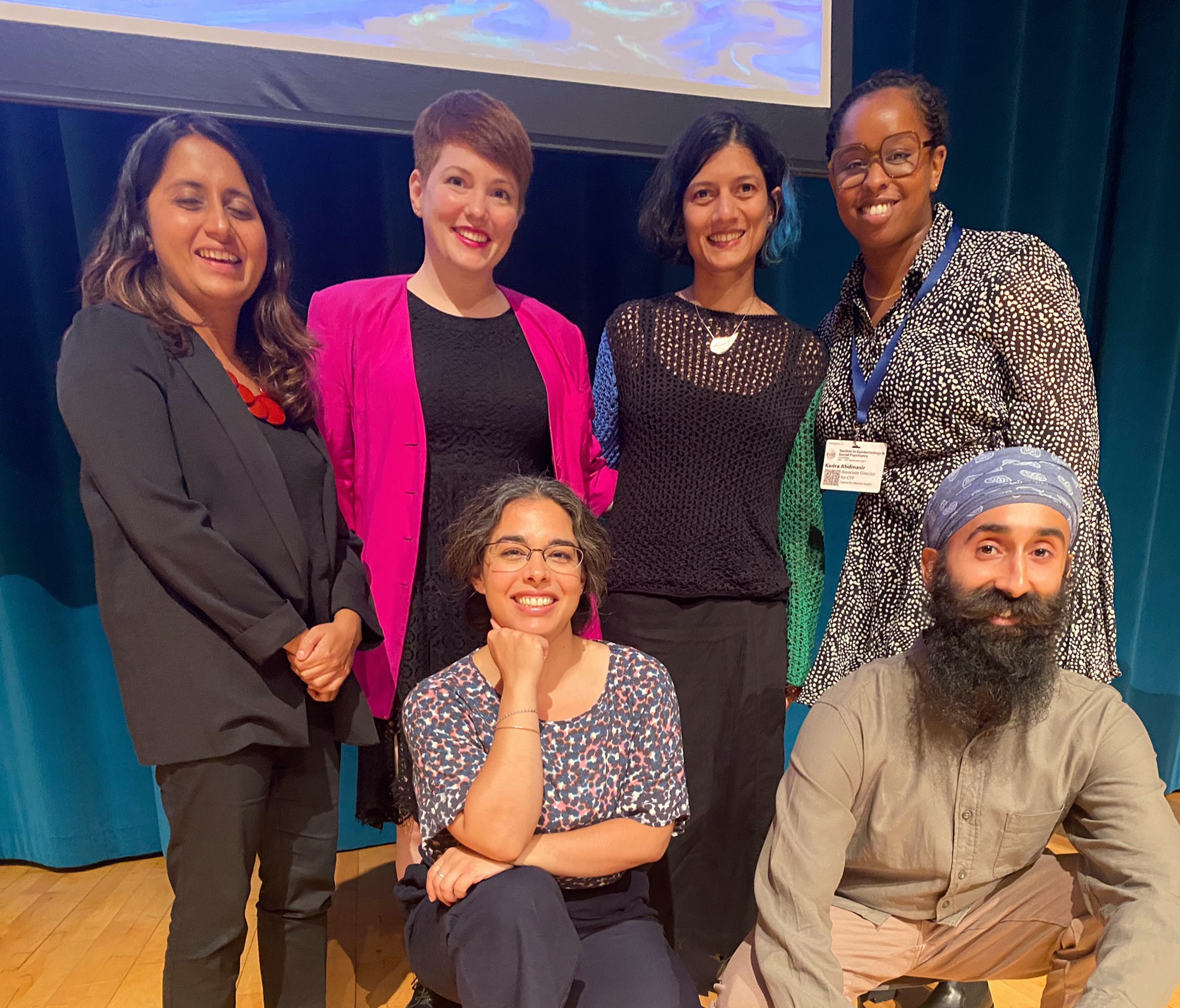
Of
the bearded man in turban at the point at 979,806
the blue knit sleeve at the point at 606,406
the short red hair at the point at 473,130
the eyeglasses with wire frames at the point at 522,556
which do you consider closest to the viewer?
the bearded man in turban at the point at 979,806

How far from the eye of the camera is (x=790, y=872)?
1.19 metres

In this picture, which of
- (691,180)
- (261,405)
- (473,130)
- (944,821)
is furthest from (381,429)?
(944,821)

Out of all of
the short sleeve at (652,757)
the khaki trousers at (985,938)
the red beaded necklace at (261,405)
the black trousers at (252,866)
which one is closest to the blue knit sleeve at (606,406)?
the short sleeve at (652,757)

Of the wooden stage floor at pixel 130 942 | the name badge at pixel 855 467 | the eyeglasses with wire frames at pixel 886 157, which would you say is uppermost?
the eyeglasses with wire frames at pixel 886 157

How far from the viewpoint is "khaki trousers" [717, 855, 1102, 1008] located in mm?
1308

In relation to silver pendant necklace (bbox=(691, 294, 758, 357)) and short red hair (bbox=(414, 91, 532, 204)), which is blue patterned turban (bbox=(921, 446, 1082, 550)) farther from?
short red hair (bbox=(414, 91, 532, 204))

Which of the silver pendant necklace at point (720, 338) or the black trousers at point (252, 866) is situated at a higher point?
the silver pendant necklace at point (720, 338)

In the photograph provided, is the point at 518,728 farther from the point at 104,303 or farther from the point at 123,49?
the point at 123,49

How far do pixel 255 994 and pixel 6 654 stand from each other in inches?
45.3

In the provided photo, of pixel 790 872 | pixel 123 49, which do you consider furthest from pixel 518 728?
pixel 123 49

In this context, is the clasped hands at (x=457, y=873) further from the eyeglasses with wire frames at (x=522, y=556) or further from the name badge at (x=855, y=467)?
the name badge at (x=855, y=467)

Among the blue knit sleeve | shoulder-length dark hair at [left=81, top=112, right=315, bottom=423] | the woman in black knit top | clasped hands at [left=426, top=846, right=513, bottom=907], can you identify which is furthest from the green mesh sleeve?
shoulder-length dark hair at [left=81, top=112, right=315, bottom=423]

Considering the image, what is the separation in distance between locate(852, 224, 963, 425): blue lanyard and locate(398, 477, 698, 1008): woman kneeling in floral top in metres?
0.65

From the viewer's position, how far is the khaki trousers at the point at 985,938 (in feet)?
4.29
